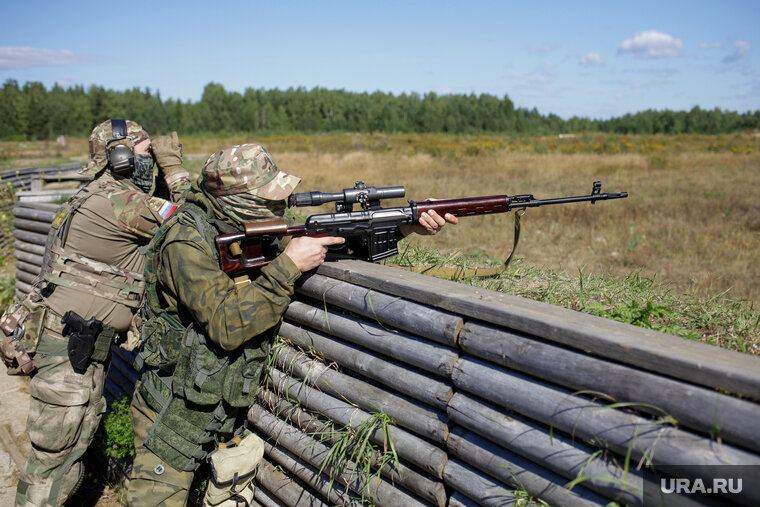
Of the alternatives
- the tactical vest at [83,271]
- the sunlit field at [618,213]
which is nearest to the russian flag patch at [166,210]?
the tactical vest at [83,271]

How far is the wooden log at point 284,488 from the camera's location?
128 inches

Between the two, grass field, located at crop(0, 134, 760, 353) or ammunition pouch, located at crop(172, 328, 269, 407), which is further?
grass field, located at crop(0, 134, 760, 353)

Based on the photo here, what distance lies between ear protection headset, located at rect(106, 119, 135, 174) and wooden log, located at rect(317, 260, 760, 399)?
105 inches

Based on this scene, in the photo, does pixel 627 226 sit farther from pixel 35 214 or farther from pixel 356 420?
pixel 35 214

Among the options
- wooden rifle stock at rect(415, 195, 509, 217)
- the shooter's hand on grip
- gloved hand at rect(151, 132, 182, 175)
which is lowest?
the shooter's hand on grip

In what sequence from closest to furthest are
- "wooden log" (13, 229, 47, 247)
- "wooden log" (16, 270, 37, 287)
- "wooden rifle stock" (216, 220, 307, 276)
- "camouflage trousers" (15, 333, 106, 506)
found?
"wooden rifle stock" (216, 220, 307, 276) < "camouflage trousers" (15, 333, 106, 506) < "wooden log" (13, 229, 47, 247) < "wooden log" (16, 270, 37, 287)

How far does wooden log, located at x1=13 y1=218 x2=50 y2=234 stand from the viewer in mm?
7711

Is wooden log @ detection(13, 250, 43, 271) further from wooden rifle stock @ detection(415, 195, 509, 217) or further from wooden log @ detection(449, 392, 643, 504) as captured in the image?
wooden log @ detection(449, 392, 643, 504)

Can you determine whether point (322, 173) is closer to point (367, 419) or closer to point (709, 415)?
point (367, 419)

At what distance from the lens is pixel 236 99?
93438mm

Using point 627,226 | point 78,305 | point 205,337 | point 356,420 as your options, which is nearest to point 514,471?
point 356,420

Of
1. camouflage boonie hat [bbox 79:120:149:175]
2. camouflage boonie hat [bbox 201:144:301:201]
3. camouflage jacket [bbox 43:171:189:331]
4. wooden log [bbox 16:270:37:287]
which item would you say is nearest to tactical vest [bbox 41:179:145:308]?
camouflage jacket [bbox 43:171:189:331]

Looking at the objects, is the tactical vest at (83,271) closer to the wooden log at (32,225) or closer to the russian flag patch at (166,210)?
the russian flag patch at (166,210)

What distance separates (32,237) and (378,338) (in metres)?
7.68
